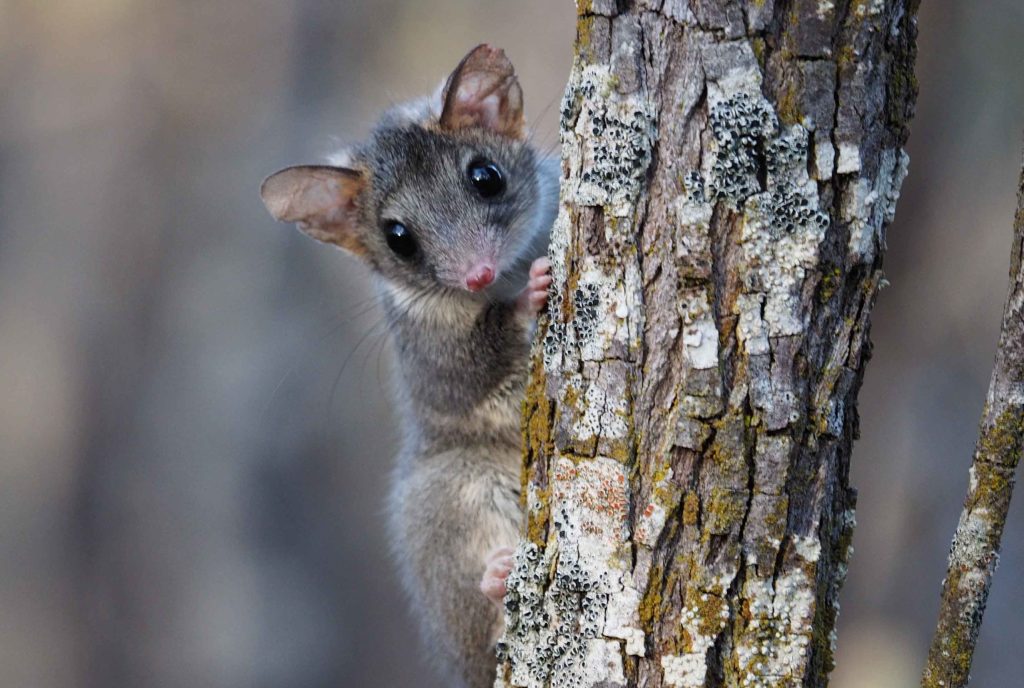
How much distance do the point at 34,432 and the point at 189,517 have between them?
98cm

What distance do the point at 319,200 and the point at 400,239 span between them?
33 centimetres

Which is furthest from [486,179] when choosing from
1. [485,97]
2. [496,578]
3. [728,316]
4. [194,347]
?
[194,347]

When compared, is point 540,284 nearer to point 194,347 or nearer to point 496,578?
point 496,578

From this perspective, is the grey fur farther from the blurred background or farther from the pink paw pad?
the blurred background

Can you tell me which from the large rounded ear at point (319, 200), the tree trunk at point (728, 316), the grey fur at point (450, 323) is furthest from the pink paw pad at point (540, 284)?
the large rounded ear at point (319, 200)

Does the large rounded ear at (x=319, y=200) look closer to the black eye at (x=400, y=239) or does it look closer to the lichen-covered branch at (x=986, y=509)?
the black eye at (x=400, y=239)

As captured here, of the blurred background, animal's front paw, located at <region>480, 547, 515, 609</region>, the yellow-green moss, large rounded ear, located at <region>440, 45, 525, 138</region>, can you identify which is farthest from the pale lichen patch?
the blurred background

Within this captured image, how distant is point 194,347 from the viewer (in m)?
6.04

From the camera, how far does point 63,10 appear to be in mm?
5719

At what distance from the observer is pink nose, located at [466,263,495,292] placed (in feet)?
10.3

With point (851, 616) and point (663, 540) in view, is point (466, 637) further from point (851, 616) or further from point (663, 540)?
point (851, 616)

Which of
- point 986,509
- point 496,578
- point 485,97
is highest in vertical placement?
point 485,97

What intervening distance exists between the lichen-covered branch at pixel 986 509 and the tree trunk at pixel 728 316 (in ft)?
0.73

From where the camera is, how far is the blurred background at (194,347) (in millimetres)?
5762
